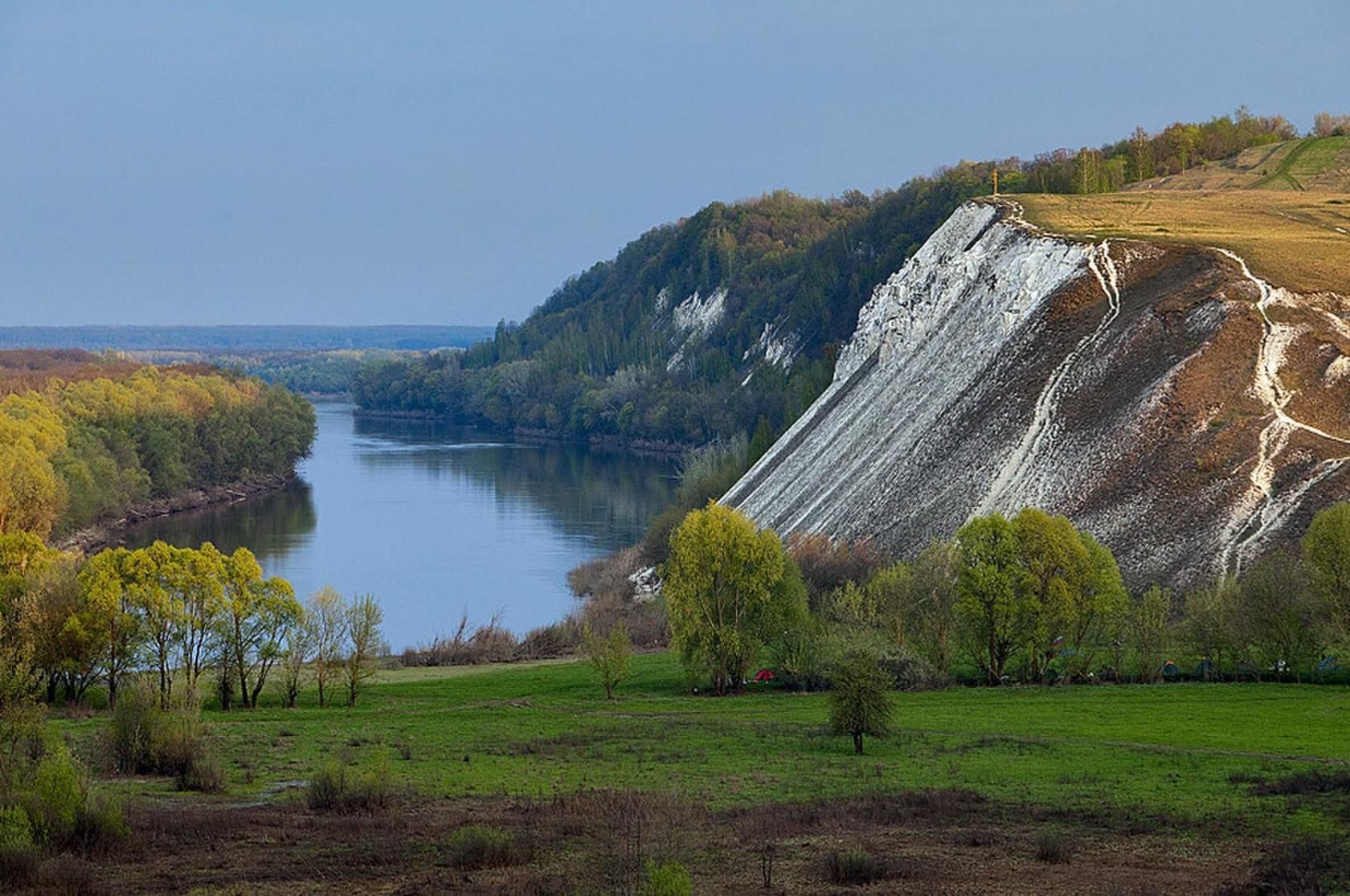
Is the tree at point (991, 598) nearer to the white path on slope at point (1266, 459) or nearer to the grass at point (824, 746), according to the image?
the grass at point (824, 746)

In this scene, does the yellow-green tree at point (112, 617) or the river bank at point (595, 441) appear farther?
the river bank at point (595, 441)

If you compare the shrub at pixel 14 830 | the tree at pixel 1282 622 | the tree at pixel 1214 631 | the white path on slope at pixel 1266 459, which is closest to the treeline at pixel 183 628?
the shrub at pixel 14 830

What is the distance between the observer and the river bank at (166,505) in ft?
255

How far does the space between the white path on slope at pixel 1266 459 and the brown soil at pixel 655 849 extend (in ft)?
88.0

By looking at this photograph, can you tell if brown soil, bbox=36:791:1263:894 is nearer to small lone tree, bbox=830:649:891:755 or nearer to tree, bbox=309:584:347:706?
small lone tree, bbox=830:649:891:755

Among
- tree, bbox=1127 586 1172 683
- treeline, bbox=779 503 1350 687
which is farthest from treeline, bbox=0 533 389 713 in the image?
tree, bbox=1127 586 1172 683

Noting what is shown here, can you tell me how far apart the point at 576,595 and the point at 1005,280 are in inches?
951

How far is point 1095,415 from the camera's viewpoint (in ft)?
189

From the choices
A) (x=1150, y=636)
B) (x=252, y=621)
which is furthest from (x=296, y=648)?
(x=1150, y=636)

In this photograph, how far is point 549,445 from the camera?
490 ft

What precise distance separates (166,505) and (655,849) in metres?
81.7

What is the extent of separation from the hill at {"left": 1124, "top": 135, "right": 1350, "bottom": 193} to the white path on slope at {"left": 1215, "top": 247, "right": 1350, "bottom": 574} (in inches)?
1317

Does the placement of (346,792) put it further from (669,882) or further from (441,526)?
(441,526)

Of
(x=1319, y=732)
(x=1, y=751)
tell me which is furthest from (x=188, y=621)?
(x=1319, y=732)
